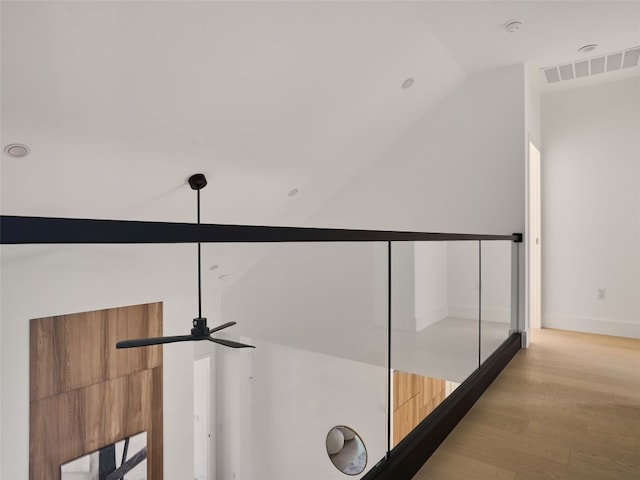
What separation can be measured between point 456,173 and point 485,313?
1907 mm

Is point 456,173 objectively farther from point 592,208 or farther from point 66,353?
point 66,353

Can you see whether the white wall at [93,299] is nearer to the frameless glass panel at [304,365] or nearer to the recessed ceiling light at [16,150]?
the frameless glass panel at [304,365]

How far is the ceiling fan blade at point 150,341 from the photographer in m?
0.96

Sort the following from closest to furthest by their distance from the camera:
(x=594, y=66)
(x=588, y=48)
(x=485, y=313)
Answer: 1. (x=485, y=313)
2. (x=588, y=48)
3. (x=594, y=66)

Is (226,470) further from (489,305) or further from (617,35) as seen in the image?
(617,35)

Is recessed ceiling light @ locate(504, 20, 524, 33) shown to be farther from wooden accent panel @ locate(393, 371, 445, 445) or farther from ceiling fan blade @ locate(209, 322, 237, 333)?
ceiling fan blade @ locate(209, 322, 237, 333)

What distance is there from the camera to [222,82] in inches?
118

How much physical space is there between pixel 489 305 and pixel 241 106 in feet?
8.02

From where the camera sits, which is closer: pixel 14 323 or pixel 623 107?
pixel 14 323

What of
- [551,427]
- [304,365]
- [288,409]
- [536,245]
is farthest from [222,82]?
[536,245]

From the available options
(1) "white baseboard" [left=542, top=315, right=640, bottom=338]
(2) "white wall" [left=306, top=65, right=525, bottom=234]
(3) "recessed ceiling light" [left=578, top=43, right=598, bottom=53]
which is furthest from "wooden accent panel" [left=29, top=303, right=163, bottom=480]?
(1) "white baseboard" [left=542, top=315, right=640, bottom=338]

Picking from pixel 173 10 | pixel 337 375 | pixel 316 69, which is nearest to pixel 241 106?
pixel 316 69

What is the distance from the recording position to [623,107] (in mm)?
4523

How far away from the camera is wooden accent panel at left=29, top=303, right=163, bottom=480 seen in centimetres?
81
